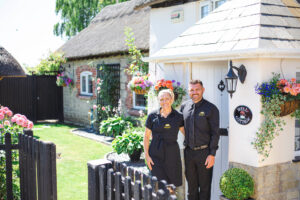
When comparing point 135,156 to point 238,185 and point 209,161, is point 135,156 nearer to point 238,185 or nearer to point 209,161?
point 209,161

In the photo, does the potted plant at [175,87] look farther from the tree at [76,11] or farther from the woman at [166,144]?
the tree at [76,11]

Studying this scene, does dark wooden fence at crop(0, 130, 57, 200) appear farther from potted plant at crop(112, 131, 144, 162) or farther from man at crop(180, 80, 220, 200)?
potted plant at crop(112, 131, 144, 162)

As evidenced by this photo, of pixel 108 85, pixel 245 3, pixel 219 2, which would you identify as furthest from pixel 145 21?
pixel 245 3

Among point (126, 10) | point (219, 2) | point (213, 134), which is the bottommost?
point (213, 134)

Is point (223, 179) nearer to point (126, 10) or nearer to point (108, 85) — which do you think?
point (108, 85)

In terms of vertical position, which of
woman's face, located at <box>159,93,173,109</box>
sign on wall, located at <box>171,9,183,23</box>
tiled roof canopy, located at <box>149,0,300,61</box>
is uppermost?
sign on wall, located at <box>171,9,183,23</box>

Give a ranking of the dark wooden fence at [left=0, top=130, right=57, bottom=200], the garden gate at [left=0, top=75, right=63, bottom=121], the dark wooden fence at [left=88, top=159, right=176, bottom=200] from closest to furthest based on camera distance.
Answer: the dark wooden fence at [left=88, top=159, right=176, bottom=200]
the dark wooden fence at [left=0, top=130, right=57, bottom=200]
the garden gate at [left=0, top=75, right=63, bottom=121]

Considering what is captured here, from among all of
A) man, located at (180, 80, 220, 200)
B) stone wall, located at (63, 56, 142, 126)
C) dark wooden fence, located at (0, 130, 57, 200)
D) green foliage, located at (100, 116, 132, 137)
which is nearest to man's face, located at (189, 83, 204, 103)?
man, located at (180, 80, 220, 200)

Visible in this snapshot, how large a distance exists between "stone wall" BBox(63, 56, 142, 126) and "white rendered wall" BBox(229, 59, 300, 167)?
7.15m

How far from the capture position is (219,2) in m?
8.15

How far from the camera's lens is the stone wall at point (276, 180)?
429cm

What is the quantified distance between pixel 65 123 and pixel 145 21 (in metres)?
6.43

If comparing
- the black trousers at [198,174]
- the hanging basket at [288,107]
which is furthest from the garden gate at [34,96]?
the hanging basket at [288,107]

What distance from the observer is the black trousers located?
4395 millimetres
